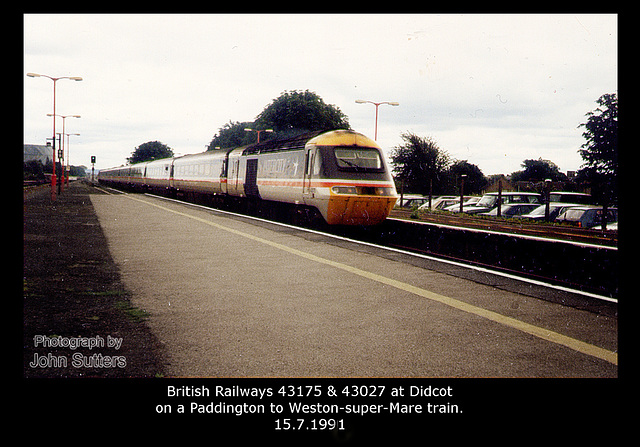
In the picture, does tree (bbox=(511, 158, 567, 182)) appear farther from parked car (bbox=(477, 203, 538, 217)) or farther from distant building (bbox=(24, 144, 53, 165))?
distant building (bbox=(24, 144, 53, 165))

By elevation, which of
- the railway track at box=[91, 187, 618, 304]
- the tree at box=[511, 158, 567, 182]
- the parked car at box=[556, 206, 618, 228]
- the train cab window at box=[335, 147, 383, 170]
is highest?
the tree at box=[511, 158, 567, 182]

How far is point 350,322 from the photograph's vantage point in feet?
17.1

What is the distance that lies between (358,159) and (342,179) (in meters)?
1.05

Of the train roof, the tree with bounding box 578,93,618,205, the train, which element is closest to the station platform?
the train

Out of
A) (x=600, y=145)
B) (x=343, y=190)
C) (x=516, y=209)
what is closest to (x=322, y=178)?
(x=343, y=190)

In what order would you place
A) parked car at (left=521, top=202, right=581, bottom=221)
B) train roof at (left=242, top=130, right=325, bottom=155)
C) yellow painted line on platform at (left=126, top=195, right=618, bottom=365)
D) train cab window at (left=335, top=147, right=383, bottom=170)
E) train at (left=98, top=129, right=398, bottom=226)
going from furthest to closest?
parked car at (left=521, top=202, right=581, bottom=221), train roof at (left=242, top=130, right=325, bottom=155), train cab window at (left=335, top=147, right=383, bottom=170), train at (left=98, top=129, right=398, bottom=226), yellow painted line on platform at (left=126, top=195, right=618, bottom=365)

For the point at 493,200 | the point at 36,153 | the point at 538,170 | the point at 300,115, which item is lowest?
the point at 493,200

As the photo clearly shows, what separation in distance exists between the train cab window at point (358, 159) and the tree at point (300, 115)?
53610 millimetres

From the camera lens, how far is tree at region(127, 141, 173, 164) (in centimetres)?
17125

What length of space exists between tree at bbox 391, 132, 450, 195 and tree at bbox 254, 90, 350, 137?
15.3 metres

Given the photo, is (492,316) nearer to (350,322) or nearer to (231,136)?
(350,322)

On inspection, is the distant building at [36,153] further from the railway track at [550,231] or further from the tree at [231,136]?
the railway track at [550,231]
